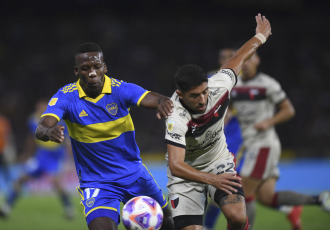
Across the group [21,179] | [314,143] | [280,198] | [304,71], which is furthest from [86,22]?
[280,198]

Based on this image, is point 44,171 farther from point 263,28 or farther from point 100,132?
point 263,28

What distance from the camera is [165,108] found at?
4410mm

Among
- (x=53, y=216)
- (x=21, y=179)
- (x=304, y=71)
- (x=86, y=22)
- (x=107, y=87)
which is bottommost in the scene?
(x=53, y=216)

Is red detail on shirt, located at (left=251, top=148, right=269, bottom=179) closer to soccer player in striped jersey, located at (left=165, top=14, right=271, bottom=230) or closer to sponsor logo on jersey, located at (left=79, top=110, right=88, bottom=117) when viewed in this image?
soccer player in striped jersey, located at (left=165, top=14, right=271, bottom=230)

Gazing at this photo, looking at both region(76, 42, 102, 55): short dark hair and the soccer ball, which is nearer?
the soccer ball

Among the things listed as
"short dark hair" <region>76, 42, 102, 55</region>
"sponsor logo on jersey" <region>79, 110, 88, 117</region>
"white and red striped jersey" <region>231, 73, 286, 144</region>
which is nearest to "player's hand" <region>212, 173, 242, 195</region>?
"sponsor logo on jersey" <region>79, 110, 88, 117</region>

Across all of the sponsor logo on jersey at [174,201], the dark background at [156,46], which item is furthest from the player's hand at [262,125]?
the dark background at [156,46]

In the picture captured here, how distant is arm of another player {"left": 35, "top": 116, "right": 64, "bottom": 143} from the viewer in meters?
4.20

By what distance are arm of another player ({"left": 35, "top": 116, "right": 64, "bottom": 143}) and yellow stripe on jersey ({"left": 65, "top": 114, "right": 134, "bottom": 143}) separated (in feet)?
1.28

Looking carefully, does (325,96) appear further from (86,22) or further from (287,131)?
(86,22)

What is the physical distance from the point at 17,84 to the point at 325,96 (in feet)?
34.1

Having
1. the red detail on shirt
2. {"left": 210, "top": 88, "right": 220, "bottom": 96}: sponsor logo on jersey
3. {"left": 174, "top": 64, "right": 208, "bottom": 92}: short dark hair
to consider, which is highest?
{"left": 174, "top": 64, "right": 208, "bottom": 92}: short dark hair

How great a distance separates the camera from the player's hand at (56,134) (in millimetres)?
4188

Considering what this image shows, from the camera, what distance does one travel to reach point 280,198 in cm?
691
